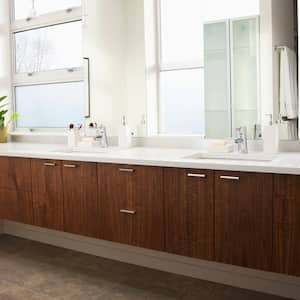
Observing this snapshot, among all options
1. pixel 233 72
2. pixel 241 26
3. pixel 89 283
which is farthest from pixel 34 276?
pixel 241 26

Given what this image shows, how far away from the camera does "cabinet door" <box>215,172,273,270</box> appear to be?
2.31m

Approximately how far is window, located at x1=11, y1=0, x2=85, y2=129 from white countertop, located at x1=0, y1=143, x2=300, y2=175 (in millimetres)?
760

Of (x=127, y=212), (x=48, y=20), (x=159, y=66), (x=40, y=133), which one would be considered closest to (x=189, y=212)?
(x=127, y=212)

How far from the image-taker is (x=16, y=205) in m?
3.52

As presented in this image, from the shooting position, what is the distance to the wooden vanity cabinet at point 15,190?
3.41m

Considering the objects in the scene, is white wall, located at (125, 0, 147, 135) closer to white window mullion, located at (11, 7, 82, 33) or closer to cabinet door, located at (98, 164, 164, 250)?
white window mullion, located at (11, 7, 82, 33)

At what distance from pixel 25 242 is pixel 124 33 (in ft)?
6.70

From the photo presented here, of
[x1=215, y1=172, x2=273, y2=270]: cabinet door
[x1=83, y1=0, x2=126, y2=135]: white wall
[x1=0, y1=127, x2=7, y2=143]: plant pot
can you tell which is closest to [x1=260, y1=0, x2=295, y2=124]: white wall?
[x1=215, y1=172, x2=273, y2=270]: cabinet door

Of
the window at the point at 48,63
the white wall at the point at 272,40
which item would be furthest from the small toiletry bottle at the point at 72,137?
the white wall at the point at 272,40

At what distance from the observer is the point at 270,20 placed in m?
2.87

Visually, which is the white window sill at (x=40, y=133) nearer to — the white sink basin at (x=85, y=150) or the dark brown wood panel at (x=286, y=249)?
the white sink basin at (x=85, y=150)

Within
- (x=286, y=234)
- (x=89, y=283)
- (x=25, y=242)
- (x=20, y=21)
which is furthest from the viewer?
(x=20, y=21)

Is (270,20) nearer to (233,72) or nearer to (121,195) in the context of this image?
(233,72)

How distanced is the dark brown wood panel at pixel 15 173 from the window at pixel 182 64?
3.63ft
